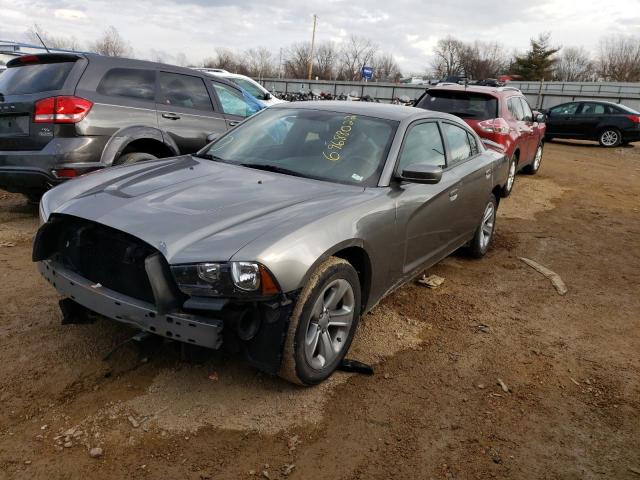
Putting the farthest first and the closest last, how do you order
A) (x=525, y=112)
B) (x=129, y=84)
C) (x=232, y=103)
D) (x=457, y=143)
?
(x=525, y=112) → (x=232, y=103) → (x=129, y=84) → (x=457, y=143)

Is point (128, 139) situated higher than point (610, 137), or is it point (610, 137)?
point (610, 137)

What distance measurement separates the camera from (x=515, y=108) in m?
9.17

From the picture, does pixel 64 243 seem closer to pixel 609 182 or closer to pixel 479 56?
pixel 609 182

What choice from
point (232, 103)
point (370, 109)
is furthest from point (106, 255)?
point (232, 103)

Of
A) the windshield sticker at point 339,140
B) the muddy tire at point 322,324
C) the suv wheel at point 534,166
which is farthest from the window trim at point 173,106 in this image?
the suv wheel at point 534,166

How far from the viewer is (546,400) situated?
2.99m

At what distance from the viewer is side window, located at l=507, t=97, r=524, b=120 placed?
8867 mm

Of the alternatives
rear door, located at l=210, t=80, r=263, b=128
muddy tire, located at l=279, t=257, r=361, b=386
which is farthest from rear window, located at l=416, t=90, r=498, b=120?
muddy tire, located at l=279, t=257, r=361, b=386

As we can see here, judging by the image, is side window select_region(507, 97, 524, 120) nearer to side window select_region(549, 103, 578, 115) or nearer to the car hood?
the car hood

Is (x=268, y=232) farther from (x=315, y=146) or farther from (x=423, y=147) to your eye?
(x=423, y=147)

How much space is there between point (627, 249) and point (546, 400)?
4.14 metres

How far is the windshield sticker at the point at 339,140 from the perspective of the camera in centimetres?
357

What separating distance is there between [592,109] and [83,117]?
1727 cm

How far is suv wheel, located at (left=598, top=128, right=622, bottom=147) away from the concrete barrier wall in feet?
51.4
